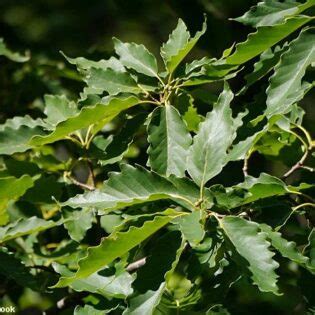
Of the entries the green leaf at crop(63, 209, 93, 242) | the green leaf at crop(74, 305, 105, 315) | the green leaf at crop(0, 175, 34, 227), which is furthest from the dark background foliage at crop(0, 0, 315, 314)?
the green leaf at crop(0, 175, 34, 227)

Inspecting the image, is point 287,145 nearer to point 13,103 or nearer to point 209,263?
point 209,263

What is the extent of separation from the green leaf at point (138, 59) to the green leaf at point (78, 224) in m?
0.39

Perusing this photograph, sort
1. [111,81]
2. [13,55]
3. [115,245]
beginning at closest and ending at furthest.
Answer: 1. [115,245]
2. [111,81]
3. [13,55]

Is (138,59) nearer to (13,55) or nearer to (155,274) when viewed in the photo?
(155,274)

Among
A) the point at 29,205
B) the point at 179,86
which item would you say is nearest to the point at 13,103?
the point at 29,205

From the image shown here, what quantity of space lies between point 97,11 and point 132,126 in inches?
89.0

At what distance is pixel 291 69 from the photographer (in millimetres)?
1522

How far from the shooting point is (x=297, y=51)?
1.52m

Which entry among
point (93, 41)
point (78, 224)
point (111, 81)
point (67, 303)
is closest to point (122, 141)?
point (111, 81)

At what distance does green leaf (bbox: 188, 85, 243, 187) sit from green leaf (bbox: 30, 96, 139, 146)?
0.18 meters

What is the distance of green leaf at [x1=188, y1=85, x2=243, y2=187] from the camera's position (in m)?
1.44

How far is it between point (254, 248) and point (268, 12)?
56cm

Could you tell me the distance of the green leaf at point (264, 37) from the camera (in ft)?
4.80

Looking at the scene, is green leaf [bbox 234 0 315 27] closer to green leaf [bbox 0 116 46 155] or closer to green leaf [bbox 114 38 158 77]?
green leaf [bbox 114 38 158 77]
